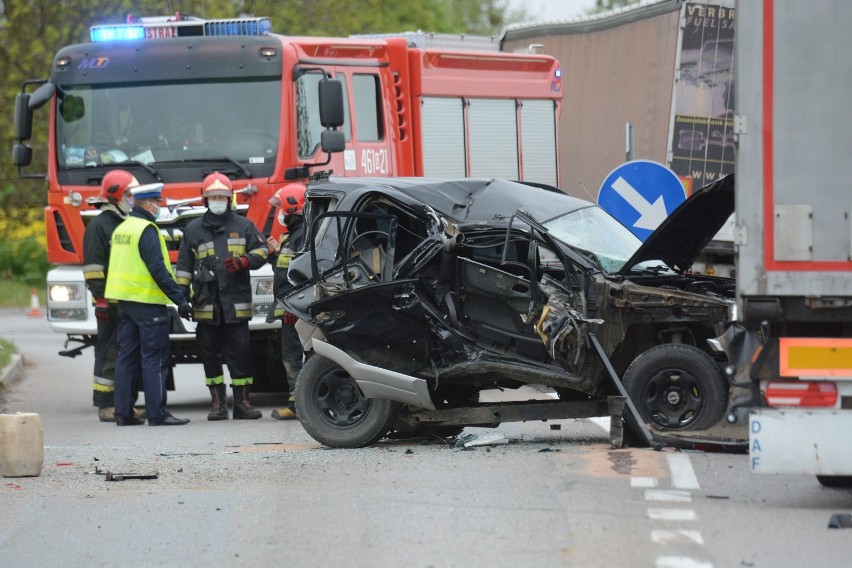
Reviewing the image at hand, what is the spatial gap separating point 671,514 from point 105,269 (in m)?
6.99

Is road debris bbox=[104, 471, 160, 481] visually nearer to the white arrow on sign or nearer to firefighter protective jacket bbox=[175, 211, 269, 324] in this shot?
firefighter protective jacket bbox=[175, 211, 269, 324]

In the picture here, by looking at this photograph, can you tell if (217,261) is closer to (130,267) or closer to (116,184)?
(130,267)

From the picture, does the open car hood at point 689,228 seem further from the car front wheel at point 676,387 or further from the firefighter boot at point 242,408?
the firefighter boot at point 242,408

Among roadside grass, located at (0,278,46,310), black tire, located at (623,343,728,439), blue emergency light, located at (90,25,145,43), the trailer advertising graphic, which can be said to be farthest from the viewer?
roadside grass, located at (0,278,46,310)

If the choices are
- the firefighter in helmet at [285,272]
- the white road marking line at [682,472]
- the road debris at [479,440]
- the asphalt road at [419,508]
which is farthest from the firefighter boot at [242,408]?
the white road marking line at [682,472]

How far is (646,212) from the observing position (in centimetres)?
1288

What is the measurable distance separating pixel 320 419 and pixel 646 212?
3.90 metres

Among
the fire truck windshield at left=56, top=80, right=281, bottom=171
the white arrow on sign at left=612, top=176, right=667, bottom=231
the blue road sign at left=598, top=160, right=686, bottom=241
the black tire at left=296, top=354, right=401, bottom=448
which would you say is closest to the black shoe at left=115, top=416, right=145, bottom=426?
the fire truck windshield at left=56, top=80, right=281, bottom=171

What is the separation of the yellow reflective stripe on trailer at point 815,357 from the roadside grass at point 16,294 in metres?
24.7

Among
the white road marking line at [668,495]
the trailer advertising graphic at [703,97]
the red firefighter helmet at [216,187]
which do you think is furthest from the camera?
the trailer advertising graphic at [703,97]

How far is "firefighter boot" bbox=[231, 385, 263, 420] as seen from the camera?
13227 millimetres

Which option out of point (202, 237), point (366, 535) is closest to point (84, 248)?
point (202, 237)

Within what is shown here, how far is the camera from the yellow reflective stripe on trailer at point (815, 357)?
24.3 feet

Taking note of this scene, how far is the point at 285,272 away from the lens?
507 inches
